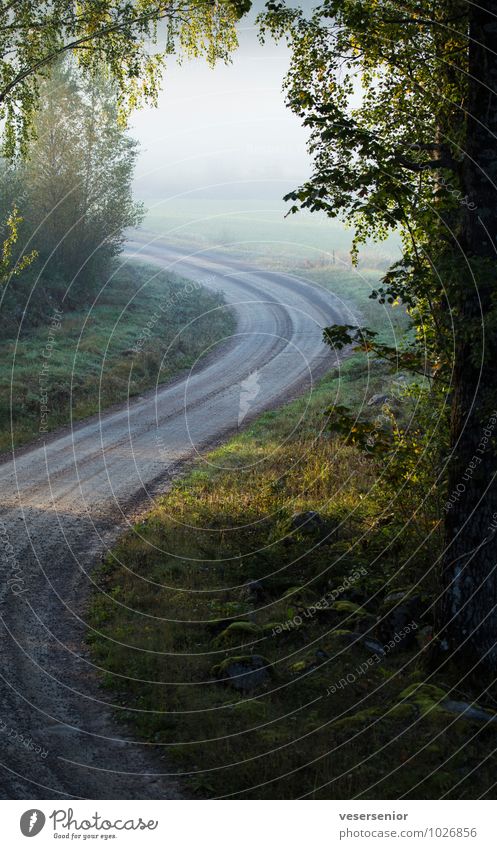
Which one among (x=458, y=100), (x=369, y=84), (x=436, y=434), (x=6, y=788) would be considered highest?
(x=369, y=84)

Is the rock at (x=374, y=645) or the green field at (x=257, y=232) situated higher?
the green field at (x=257, y=232)

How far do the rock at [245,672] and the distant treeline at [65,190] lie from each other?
91.6 feet

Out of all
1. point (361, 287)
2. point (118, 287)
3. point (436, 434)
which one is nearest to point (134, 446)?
point (436, 434)

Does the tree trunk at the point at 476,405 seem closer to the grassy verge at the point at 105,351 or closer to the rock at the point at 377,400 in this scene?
the rock at the point at 377,400

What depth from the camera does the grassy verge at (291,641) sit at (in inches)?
360

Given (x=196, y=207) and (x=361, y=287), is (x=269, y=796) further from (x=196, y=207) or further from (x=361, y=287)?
(x=196, y=207)

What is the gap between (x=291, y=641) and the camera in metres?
12.4

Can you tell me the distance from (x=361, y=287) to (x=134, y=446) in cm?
3045

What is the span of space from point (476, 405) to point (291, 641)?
186 inches

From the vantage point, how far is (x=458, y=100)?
12.3 meters

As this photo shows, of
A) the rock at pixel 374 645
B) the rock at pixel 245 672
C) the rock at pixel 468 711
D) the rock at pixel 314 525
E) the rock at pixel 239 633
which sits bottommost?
the rock at pixel 468 711

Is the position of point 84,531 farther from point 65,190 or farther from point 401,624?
point 65,190

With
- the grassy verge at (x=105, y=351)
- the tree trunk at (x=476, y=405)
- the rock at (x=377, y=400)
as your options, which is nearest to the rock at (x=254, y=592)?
the tree trunk at (x=476, y=405)

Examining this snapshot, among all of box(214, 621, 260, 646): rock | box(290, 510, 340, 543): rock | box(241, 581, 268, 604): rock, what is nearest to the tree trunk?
box(214, 621, 260, 646): rock
